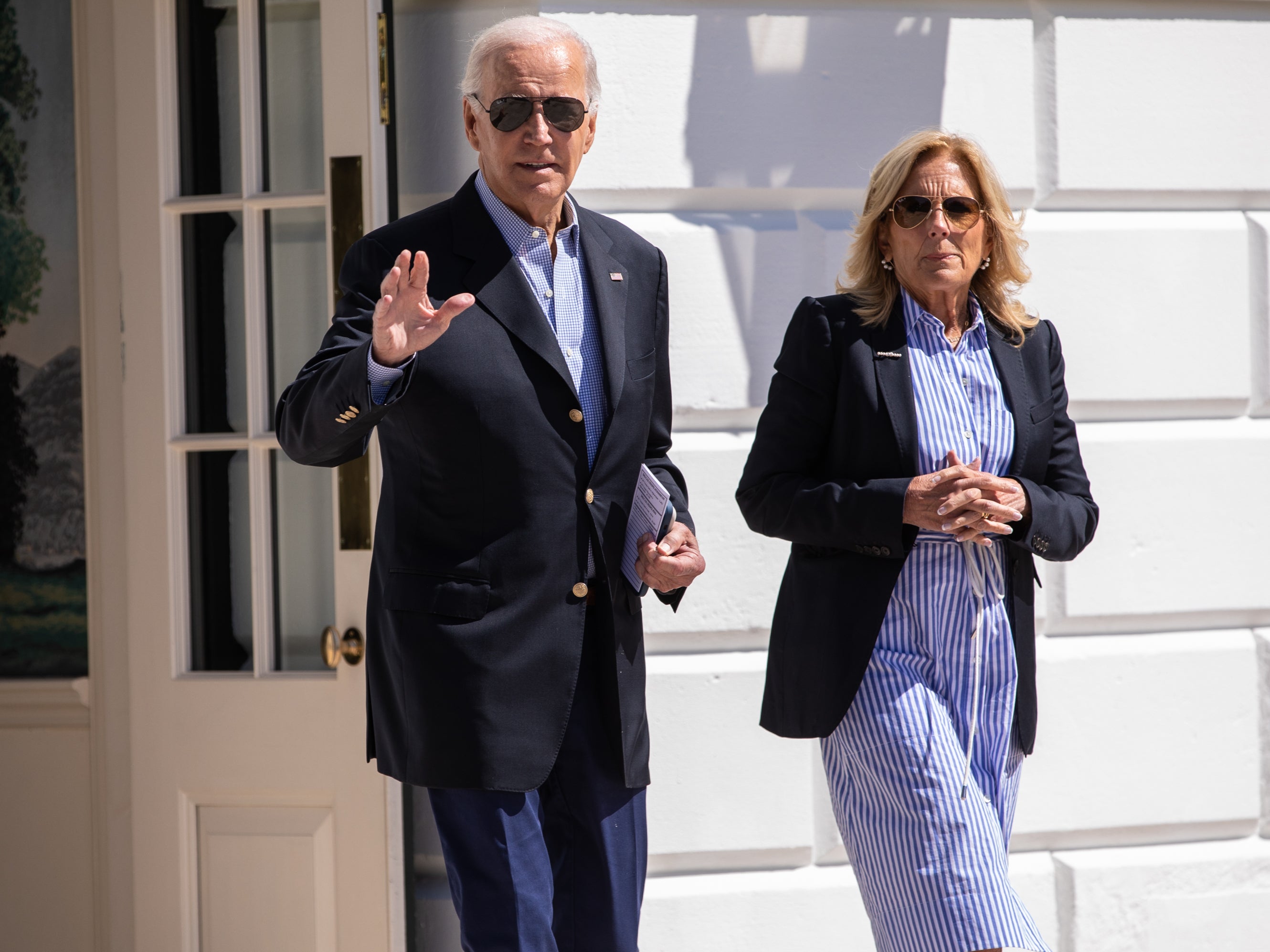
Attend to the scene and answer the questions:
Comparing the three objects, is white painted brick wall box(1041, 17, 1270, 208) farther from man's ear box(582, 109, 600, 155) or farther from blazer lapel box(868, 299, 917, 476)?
man's ear box(582, 109, 600, 155)

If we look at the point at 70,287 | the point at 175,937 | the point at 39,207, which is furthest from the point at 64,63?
the point at 175,937

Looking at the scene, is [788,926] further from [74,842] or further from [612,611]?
[74,842]

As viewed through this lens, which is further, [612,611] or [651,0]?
[651,0]

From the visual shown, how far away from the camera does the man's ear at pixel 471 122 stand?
2.19 metres

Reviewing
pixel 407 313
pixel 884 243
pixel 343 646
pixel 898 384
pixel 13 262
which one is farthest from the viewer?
pixel 13 262

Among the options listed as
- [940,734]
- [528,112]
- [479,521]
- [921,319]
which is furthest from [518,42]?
[940,734]

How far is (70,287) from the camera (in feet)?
13.1

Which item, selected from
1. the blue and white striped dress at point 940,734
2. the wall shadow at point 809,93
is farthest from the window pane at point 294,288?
the blue and white striped dress at point 940,734

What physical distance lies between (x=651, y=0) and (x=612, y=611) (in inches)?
69.5

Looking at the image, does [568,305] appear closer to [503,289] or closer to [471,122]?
[503,289]

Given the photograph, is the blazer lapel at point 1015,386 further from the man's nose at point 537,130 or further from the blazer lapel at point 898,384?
the man's nose at point 537,130

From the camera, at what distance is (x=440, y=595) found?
6.59ft

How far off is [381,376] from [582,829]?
868mm

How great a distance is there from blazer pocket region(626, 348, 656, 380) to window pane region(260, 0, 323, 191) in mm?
1413
